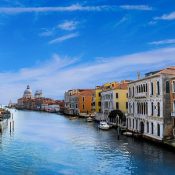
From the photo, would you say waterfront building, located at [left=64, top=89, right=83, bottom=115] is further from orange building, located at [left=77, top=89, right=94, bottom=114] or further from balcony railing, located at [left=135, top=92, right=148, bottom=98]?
balcony railing, located at [left=135, top=92, right=148, bottom=98]

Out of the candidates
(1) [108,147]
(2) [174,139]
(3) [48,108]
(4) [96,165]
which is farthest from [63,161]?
(3) [48,108]

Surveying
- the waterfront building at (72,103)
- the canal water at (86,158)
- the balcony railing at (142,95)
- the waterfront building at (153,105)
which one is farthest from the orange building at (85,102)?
the canal water at (86,158)

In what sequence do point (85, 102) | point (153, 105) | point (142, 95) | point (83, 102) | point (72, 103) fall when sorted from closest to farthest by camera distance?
1. point (153, 105)
2. point (142, 95)
3. point (85, 102)
4. point (83, 102)
5. point (72, 103)

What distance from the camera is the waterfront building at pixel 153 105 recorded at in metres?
35.8

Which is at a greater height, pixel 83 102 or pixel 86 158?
pixel 83 102

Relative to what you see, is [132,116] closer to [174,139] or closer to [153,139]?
[153,139]

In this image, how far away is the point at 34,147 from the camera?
1433 inches

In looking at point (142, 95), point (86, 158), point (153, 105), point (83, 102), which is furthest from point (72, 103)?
point (86, 158)

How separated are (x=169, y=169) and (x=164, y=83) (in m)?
12.3

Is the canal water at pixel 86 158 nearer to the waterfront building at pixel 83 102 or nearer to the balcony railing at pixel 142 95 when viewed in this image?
the balcony railing at pixel 142 95

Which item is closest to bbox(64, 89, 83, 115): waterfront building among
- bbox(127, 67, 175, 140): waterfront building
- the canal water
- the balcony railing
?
bbox(127, 67, 175, 140): waterfront building

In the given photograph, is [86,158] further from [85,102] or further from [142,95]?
[85,102]

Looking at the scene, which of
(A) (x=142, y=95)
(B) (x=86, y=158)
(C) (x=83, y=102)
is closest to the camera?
(B) (x=86, y=158)

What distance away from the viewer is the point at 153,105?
3862cm
